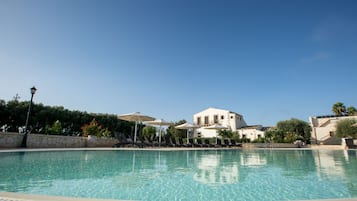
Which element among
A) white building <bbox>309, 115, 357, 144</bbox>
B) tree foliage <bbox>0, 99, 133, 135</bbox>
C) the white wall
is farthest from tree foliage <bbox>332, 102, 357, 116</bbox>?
tree foliage <bbox>0, 99, 133, 135</bbox>

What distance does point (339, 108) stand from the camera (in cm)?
4150

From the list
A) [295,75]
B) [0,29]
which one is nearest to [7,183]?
[0,29]

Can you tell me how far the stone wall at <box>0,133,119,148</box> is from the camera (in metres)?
11.8

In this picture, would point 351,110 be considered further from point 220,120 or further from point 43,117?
point 43,117

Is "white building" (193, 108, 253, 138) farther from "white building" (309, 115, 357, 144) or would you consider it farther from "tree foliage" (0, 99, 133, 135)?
"tree foliage" (0, 99, 133, 135)

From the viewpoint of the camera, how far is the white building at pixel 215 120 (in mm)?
38375

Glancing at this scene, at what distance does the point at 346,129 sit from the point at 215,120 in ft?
69.2

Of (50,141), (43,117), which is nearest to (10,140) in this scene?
(50,141)

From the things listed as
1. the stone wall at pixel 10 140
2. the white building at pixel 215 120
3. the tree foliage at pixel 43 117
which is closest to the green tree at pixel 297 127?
the white building at pixel 215 120

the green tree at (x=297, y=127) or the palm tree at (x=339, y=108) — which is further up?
the palm tree at (x=339, y=108)

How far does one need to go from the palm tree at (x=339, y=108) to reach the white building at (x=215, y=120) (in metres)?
20.2

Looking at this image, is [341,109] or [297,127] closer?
[297,127]

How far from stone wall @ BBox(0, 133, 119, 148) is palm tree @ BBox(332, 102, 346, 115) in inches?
1867

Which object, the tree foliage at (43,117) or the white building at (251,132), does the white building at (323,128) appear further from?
the tree foliage at (43,117)
